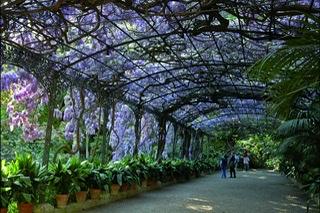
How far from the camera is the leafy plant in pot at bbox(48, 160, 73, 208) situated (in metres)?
6.99

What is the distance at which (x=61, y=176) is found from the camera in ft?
23.6

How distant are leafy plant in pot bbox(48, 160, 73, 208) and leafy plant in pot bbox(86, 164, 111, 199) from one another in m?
0.85

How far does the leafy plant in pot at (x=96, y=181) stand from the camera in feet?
26.9

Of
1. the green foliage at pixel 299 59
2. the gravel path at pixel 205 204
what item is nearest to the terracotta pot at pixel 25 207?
the gravel path at pixel 205 204

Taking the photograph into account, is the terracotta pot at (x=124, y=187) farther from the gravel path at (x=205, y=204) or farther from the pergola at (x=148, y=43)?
the pergola at (x=148, y=43)

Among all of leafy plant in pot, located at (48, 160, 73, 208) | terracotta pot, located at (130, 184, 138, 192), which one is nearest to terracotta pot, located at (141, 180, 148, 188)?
terracotta pot, located at (130, 184, 138, 192)

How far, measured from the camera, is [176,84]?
1235 centimetres

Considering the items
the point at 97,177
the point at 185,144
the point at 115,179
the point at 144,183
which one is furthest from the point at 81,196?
the point at 185,144

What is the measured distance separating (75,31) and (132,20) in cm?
97

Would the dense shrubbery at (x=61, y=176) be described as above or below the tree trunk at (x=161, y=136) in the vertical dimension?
below

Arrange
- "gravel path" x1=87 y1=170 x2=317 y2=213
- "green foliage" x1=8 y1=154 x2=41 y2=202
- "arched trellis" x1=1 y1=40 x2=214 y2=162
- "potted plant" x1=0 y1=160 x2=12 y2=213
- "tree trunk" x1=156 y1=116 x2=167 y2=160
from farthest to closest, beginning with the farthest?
"tree trunk" x1=156 y1=116 x2=167 y2=160 → "gravel path" x1=87 y1=170 x2=317 y2=213 → "arched trellis" x1=1 y1=40 x2=214 y2=162 → "green foliage" x1=8 y1=154 x2=41 y2=202 → "potted plant" x1=0 y1=160 x2=12 y2=213

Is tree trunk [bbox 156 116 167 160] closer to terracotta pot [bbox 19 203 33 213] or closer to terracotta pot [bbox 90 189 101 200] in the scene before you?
terracotta pot [bbox 90 189 101 200]

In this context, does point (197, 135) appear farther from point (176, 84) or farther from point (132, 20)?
point (132, 20)

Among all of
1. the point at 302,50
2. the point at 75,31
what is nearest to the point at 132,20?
the point at 75,31
